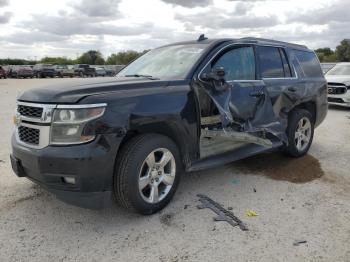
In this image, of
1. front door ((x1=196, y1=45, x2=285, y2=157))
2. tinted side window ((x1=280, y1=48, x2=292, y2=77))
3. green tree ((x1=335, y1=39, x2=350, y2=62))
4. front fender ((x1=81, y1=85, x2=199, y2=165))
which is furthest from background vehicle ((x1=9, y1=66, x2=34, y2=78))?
front fender ((x1=81, y1=85, x2=199, y2=165))

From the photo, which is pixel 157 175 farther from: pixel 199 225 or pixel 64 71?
pixel 64 71

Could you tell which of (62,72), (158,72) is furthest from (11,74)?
(158,72)

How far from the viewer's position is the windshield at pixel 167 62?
4.54 metres

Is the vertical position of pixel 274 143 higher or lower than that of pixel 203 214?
higher

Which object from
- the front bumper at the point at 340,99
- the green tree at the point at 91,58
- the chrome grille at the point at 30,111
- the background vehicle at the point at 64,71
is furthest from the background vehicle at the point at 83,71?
the chrome grille at the point at 30,111

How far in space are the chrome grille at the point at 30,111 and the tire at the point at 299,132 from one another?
387 centimetres

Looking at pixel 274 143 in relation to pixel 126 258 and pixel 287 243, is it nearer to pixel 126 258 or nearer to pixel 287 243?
pixel 287 243

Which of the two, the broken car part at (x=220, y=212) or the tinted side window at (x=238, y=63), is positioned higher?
the tinted side window at (x=238, y=63)

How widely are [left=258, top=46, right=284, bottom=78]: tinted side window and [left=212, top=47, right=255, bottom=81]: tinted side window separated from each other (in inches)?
8.7

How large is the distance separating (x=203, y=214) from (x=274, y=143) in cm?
205

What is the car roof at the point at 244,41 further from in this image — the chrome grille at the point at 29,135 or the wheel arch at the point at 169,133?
the chrome grille at the point at 29,135

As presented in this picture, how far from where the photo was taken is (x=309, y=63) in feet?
21.5

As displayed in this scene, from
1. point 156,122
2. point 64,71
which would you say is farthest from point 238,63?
point 64,71

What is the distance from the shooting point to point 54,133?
344cm
